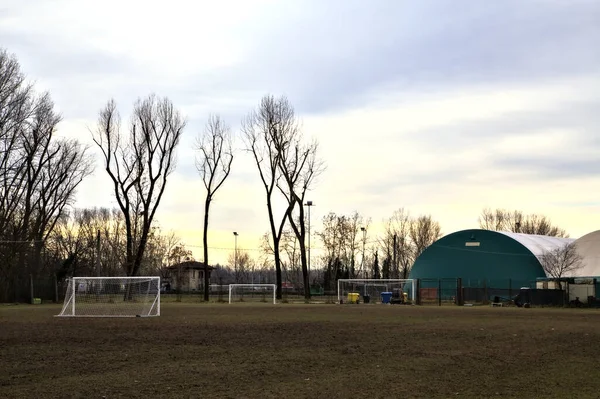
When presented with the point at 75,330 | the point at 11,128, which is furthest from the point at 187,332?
the point at 11,128

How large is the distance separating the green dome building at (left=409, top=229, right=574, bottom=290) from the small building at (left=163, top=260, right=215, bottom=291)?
2792cm

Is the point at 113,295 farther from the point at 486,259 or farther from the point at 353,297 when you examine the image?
the point at 486,259

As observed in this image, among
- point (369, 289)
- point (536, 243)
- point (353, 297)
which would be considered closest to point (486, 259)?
point (536, 243)

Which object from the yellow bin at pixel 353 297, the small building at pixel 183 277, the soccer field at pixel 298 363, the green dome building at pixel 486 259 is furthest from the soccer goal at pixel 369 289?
the soccer field at pixel 298 363

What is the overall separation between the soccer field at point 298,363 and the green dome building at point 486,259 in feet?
145

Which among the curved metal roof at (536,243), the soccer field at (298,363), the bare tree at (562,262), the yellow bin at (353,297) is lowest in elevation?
the yellow bin at (353,297)

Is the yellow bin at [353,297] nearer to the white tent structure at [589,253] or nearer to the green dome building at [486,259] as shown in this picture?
the green dome building at [486,259]

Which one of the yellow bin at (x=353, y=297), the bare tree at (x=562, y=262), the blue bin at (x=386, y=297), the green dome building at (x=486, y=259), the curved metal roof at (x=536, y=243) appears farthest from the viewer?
the curved metal roof at (x=536, y=243)

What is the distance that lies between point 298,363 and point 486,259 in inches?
2248

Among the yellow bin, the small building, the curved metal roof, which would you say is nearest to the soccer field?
the yellow bin

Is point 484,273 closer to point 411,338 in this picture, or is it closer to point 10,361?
point 411,338

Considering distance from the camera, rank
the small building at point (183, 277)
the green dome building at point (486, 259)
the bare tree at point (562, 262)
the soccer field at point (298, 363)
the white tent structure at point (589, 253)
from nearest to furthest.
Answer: the soccer field at point (298, 363) → the bare tree at point (562, 262) → the white tent structure at point (589, 253) → the green dome building at point (486, 259) → the small building at point (183, 277)

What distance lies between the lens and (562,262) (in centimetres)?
5928

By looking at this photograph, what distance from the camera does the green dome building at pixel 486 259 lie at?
65.0 m
